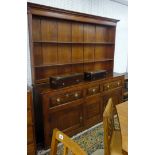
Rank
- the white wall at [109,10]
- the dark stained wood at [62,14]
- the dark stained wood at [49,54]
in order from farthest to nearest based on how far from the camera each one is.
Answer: the white wall at [109,10] → the dark stained wood at [49,54] → the dark stained wood at [62,14]

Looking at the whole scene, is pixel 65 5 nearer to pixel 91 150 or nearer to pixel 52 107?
pixel 52 107

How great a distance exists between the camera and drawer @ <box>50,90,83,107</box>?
229 centimetres

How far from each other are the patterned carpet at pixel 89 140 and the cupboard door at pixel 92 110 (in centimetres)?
12

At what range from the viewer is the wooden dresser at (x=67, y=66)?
2316 mm

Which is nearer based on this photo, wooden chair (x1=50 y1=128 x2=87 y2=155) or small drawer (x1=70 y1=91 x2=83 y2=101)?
wooden chair (x1=50 y1=128 x2=87 y2=155)

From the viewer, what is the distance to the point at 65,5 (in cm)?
277

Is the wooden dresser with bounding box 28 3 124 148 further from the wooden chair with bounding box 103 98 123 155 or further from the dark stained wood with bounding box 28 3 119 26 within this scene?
the wooden chair with bounding box 103 98 123 155

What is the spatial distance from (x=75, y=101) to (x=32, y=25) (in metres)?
1.26

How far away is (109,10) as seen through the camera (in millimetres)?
3609

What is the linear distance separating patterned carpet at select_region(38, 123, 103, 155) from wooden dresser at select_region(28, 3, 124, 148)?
89 mm

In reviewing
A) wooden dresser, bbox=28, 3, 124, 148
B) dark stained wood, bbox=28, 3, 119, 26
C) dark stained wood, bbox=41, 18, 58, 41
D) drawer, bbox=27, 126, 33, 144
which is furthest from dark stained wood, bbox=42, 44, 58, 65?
drawer, bbox=27, 126, 33, 144

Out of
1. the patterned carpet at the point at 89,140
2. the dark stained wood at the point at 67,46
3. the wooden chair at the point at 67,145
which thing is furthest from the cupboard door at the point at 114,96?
the wooden chair at the point at 67,145

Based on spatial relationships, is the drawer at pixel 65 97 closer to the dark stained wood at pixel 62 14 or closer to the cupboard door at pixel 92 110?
the cupboard door at pixel 92 110

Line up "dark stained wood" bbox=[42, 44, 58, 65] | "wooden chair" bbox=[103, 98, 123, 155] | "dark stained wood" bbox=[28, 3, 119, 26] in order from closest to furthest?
1. "wooden chair" bbox=[103, 98, 123, 155]
2. "dark stained wood" bbox=[28, 3, 119, 26]
3. "dark stained wood" bbox=[42, 44, 58, 65]
